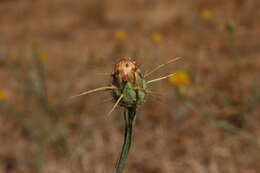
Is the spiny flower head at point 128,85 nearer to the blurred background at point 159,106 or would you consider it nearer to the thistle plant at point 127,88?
the thistle plant at point 127,88

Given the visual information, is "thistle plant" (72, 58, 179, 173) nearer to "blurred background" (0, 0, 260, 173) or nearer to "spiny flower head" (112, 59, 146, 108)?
"spiny flower head" (112, 59, 146, 108)

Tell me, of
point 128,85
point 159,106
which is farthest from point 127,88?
point 159,106

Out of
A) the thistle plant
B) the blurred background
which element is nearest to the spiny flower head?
the thistle plant

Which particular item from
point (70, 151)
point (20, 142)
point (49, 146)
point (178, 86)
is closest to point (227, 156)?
point (178, 86)

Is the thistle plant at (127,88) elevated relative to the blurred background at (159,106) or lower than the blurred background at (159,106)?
lower

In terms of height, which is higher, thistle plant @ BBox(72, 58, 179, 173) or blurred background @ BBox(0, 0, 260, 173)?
blurred background @ BBox(0, 0, 260, 173)

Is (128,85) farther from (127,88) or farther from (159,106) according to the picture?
(159,106)

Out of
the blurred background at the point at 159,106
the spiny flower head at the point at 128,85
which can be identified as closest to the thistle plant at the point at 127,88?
the spiny flower head at the point at 128,85
